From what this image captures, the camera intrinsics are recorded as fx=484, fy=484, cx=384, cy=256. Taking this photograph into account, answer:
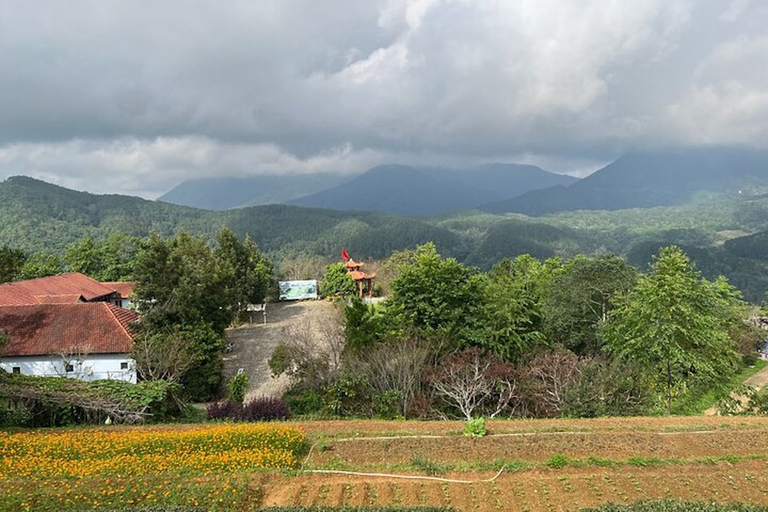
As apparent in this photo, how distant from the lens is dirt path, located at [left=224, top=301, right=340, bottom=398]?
23.4 m

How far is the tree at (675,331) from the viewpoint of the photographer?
18438 mm

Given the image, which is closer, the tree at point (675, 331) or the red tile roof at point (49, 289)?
the tree at point (675, 331)

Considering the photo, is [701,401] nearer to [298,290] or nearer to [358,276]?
[358,276]

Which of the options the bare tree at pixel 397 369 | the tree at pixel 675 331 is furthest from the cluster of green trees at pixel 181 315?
the tree at pixel 675 331

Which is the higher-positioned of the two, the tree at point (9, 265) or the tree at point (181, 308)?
the tree at point (9, 265)

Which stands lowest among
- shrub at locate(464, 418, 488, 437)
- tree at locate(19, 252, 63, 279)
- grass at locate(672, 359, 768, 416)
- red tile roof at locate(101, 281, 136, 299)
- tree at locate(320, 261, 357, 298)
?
grass at locate(672, 359, 768, 416)

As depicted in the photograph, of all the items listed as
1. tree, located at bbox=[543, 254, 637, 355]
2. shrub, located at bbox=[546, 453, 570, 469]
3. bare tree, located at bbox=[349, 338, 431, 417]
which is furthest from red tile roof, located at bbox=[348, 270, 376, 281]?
shrub, located at bbox=[546, 453, 570, 469]

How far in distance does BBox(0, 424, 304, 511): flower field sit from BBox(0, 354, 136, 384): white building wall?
813 centimetres

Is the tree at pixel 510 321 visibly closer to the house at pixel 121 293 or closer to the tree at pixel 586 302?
the tree at pixel 586 302

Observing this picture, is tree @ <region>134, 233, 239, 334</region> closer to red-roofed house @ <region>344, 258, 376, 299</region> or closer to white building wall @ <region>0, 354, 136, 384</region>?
white building wall @ <region>0, 354, 136, 384</region>

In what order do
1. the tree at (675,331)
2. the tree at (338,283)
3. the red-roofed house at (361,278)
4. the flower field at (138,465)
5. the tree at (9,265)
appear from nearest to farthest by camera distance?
the flower field at (138,465), the tree at (675,331), the tree at (9,265), the tree at (338,283), the red-roofed house at (361,278)

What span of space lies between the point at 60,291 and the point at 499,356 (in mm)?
28131

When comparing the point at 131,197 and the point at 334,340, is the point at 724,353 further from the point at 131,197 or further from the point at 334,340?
the point at 131,197

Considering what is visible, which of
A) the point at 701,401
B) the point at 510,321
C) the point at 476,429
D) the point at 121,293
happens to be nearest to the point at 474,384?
the point at 510,321
